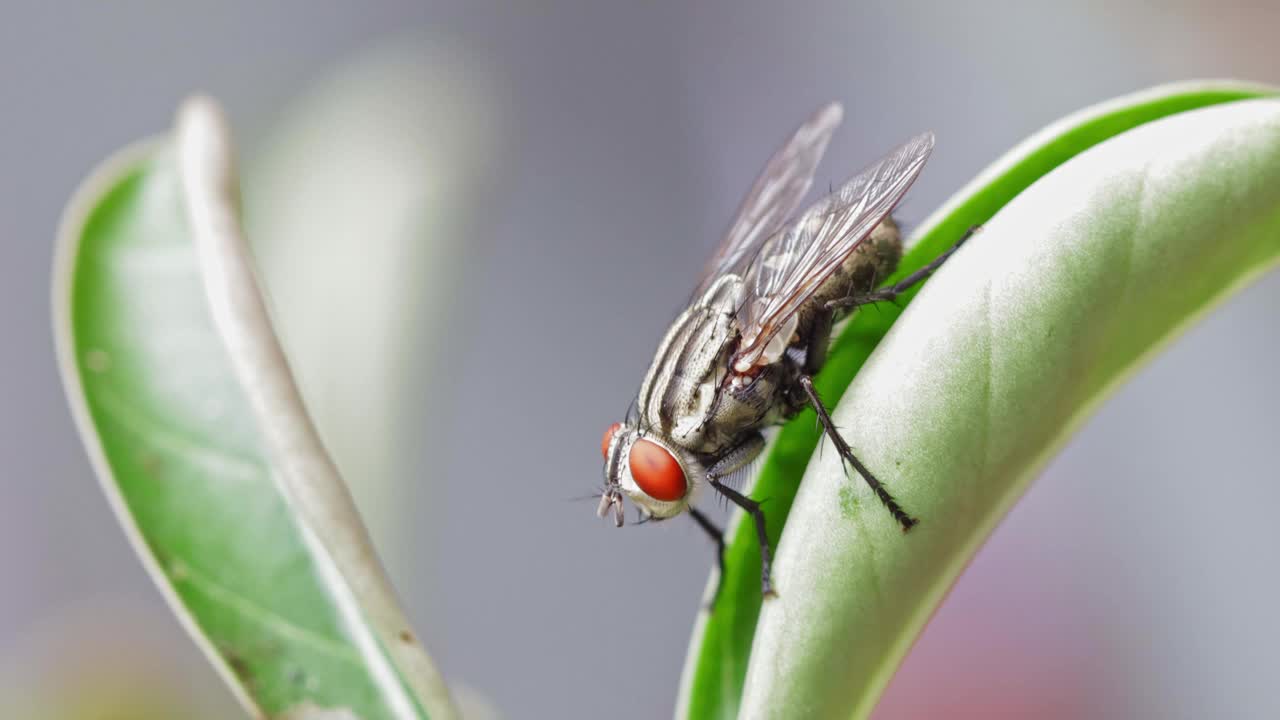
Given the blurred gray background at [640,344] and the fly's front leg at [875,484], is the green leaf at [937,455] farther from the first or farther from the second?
the blurred gray background at [640,344]

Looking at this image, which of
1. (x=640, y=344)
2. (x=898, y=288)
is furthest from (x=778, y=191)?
(x=640, y=344)

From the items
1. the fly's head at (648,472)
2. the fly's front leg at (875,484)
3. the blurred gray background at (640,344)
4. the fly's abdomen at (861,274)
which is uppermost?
the fly's front leg at (875,484)

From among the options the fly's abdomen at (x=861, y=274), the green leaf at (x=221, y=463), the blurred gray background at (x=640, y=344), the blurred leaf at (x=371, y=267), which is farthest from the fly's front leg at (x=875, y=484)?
the blurred gray background at (x=640, y=344)

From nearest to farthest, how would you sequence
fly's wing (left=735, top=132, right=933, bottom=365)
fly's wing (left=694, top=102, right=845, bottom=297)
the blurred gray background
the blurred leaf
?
fly's wing (left=735, top=132, right=933, bottom=365) → fly's wing (left=694, top=102, right=845, bottom=297) → the blurred leaf → the blurred gray background

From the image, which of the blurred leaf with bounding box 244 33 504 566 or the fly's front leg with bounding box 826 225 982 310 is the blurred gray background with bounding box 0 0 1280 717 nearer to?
the blurred leaf with bounding box 244 33 504 566

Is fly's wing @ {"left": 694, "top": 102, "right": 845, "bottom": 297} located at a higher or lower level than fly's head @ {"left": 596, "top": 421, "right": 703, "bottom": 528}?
higher

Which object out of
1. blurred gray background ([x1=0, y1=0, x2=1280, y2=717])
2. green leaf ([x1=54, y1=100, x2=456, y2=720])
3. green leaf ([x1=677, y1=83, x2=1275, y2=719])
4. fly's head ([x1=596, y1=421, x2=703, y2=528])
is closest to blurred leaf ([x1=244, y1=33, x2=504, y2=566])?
fly's head ([x1=596, y1=421, x2=703, y2=528])

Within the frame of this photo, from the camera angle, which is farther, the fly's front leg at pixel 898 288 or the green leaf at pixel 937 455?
the fly's front leg at pixel 898 288
